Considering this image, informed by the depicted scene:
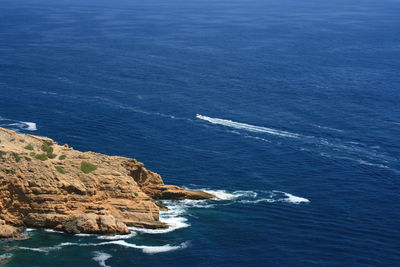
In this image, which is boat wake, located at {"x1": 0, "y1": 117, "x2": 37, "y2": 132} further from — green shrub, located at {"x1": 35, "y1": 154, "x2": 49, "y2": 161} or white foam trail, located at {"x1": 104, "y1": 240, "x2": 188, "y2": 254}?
white foam trail, located at {"x1": 104, "y1": 240, "x2": 188, "y2": 254}

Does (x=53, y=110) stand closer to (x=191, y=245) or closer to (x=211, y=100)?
(x=211, y=100)

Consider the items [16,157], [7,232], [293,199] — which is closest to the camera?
[7,232]

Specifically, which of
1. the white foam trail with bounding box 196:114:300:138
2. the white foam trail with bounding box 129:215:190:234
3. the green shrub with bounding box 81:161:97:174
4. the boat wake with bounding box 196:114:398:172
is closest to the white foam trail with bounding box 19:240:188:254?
the white foam trail with bounding box 129:215:190:234

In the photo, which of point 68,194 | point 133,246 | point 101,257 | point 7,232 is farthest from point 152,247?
point 7,232

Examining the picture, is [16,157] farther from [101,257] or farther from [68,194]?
[101,257]

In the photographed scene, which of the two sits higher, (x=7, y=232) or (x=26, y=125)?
(x=26, y=125)

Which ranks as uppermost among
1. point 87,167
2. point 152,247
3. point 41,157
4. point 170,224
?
point 41,157

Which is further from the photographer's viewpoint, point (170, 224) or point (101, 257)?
point (170, 224)

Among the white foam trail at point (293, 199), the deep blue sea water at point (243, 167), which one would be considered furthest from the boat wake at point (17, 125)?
the white foam trail at point (293, 199)
